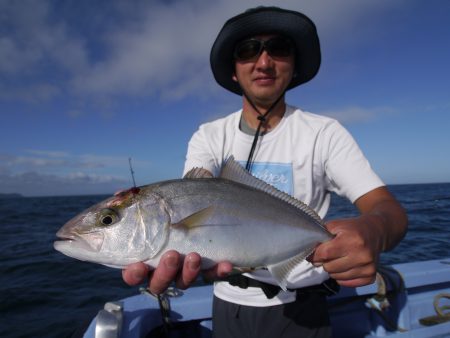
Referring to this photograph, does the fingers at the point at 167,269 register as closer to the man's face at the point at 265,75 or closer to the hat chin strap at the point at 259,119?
the hat chin strap at the point at 259,119

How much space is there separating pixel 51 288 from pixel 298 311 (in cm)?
958

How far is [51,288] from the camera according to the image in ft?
31.4

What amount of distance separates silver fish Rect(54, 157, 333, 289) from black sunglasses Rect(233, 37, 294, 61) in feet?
4.85

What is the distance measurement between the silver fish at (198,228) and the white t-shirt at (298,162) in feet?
1.91

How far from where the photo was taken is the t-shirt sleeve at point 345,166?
7.93 ft

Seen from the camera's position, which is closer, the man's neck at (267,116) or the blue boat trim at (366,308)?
the man's neck at (267,116)

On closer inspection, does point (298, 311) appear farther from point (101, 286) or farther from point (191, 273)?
point (101, 286)

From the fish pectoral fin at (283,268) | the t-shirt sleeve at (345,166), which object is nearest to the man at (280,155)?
the t-shirt sleeve at (345,166)

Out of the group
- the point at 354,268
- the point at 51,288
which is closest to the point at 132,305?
the point at 354,268

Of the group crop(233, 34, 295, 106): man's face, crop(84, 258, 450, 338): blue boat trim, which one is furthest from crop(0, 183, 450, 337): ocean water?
crop(233, 34, 295, 106): man's face

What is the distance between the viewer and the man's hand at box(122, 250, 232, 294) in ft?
6.05

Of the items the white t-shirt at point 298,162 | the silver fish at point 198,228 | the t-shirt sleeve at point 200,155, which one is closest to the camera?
the silver fish at point 198,228

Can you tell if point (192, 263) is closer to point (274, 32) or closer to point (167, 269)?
point (167, 269)

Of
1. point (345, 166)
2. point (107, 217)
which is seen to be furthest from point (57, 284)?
point (345, 166)
